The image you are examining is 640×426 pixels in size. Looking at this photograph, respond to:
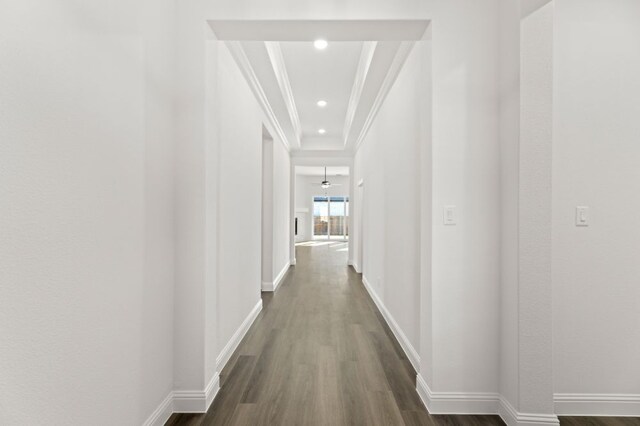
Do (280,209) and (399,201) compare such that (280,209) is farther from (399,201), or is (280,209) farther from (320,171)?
(320,171)

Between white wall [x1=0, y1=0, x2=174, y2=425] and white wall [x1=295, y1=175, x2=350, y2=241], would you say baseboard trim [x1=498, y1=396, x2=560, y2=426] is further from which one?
white wall [x1=295, y1=175, x2=350, y2=241]

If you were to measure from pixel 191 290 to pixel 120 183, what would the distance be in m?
0.88

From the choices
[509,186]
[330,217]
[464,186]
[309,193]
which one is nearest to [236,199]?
[464,186]

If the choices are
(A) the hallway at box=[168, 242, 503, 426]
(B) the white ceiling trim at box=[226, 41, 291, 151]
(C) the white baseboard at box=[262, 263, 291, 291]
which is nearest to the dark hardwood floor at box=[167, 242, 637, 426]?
(A) the hallway at box=[168, 242, 503, 426]

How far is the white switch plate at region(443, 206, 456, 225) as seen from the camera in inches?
82.3

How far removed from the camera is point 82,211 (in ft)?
4.17

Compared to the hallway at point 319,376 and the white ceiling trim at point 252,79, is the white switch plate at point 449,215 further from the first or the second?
the white ceiling trim at point 252,79

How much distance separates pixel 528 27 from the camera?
1.86m

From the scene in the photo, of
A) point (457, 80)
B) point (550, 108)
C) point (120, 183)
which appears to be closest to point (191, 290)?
point (120, 183)

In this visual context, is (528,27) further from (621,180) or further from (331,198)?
(331,198)

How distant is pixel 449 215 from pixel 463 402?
3.96 feet

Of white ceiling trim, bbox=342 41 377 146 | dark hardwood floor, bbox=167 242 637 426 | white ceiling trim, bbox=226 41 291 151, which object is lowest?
dark hardwood floor, bbox=167 242 637 426

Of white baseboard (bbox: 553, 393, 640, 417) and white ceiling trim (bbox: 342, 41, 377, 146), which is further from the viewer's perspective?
white ceiling trim (bbox: 342, 41, 377, 146)

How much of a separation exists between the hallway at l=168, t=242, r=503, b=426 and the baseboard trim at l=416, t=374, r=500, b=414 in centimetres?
5
